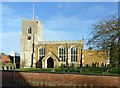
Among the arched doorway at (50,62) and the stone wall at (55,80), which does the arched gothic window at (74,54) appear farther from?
the stone wall at (55,80)

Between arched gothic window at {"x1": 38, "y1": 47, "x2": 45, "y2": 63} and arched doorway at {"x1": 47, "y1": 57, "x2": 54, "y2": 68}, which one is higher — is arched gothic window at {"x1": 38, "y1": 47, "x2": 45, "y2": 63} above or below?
above

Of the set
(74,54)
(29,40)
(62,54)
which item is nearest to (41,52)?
(29,40)

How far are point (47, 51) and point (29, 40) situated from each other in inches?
236

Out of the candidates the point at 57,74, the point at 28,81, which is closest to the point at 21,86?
the point at 28,81

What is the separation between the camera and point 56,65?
51.5m

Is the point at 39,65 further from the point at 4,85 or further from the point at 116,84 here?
the point at 116,84

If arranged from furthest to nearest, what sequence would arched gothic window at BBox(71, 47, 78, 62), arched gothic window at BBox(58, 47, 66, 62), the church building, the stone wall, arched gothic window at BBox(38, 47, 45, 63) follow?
1. arched gothic window at BBox(38, 47, 45, 63)
2. arched gothic window at BBox(58, 47, 66, 62)
3. arched gothic window at BBox(71, 47, 78, 62)
4. the church building
5. the stone wall

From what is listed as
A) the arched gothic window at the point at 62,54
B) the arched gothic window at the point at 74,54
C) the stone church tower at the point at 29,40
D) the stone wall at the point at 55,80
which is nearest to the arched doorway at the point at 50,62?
the arched gothic window at the point at 62,54

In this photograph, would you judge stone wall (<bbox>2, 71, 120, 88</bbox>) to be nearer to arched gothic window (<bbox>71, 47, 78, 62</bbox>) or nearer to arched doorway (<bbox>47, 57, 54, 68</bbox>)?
arched doorway (<bbox>47, 57, 54, 68</bbox>)

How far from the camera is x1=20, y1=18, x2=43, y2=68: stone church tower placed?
184 feet

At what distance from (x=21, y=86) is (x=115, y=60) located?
1006 cm

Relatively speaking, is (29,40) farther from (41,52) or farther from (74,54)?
(74,54)

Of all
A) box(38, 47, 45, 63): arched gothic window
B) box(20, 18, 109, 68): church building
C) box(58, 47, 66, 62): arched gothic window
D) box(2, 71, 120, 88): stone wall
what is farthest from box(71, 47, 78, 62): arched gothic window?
box(2, 71, 120, 88): stone wall

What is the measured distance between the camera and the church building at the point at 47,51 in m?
52.4
